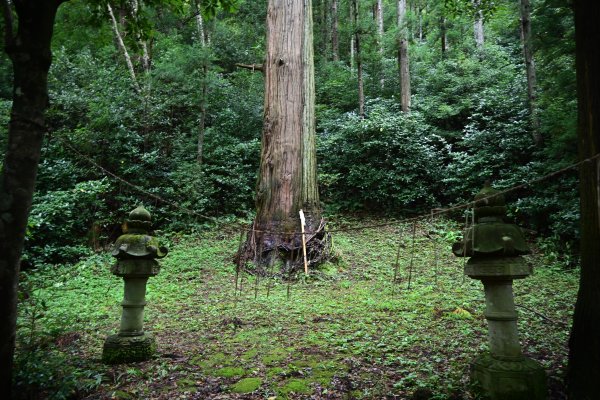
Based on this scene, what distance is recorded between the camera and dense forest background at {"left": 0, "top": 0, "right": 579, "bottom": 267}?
9.04m

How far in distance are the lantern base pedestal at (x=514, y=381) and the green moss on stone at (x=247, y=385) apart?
70.4 inches

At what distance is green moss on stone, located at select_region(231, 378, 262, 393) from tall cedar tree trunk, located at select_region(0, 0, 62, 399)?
1.63m

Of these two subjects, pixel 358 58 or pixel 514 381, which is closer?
pixel 514 381

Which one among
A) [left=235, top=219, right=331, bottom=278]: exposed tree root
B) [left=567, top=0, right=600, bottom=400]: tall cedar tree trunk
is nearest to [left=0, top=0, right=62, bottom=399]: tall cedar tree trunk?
[left=567, top=0, right=600, bottom=400]: tall cedar tree trunk

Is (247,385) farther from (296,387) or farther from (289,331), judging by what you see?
(289,331)

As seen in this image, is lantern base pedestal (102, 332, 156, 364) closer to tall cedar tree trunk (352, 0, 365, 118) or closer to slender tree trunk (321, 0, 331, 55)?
tall cedar tree trunk (352, 0, 365, 118)

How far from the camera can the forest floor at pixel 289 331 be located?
3.27m

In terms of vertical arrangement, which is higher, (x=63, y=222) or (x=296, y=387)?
(x=63, y=222)

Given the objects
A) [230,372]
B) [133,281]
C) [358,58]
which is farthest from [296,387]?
[358,58]

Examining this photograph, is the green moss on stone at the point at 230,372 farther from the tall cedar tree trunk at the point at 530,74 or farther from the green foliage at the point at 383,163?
the tall cedar tree trunk at the point at 530,74

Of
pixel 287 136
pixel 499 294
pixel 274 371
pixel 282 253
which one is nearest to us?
pixel 499 294

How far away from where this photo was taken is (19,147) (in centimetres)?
287

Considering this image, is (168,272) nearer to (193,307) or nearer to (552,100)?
(193,307)

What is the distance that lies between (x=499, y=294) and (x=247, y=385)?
218cm
